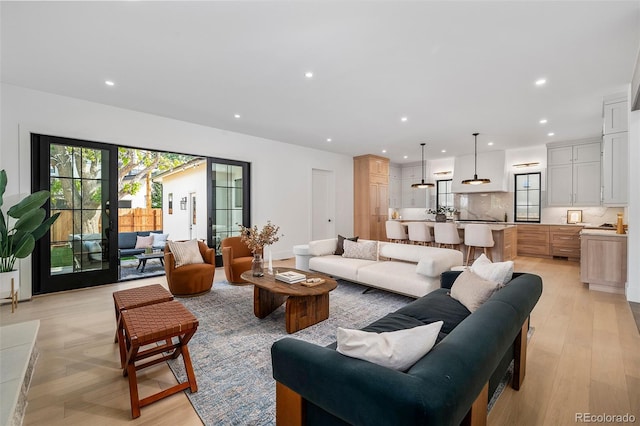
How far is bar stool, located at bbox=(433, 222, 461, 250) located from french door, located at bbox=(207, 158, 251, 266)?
163 inches

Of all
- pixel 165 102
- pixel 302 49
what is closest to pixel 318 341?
pixel 302 49

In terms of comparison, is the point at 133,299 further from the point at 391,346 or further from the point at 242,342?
the point at 391,346

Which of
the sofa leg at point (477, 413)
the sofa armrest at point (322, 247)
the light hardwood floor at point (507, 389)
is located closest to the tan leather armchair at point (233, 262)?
the sofa armrest at point (322, 247)

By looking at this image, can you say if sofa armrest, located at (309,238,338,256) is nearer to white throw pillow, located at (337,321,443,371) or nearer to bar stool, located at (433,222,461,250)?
bar stool, located at (433,222,461,250)

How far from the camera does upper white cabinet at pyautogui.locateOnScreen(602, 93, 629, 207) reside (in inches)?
148

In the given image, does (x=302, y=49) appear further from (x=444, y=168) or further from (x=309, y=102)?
(x=444, y=168)

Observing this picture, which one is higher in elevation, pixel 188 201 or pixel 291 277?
pixel 188 201

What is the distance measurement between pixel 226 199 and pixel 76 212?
93.9 inches

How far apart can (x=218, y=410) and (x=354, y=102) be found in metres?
4.02

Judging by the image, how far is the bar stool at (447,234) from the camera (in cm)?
581

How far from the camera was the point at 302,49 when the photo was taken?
2801 mm

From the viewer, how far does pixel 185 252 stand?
406 cm

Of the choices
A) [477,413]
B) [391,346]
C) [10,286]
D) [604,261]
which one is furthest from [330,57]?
[604,261]

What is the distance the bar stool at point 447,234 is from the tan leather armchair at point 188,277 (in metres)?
4.63
